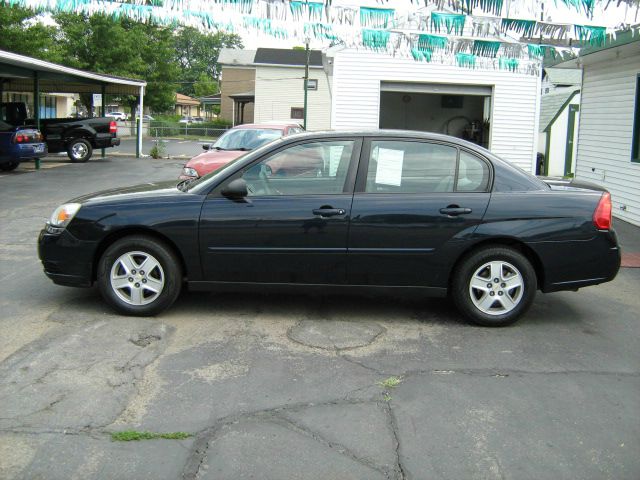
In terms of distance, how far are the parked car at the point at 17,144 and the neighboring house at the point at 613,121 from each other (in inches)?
538

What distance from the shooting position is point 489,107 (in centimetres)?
1962

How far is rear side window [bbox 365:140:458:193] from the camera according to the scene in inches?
232

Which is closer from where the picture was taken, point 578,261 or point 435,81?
point 578,261

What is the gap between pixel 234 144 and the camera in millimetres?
13289

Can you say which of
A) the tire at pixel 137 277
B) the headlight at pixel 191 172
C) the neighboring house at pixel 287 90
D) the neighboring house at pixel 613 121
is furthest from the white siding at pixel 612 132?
the neighboring house at pixel 287 90

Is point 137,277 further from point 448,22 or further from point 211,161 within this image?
point 211,161

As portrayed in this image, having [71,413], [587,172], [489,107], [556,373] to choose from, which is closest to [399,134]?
[556,373]

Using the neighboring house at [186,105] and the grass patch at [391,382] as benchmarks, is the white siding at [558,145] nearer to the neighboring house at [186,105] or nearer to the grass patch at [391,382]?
the grass patch at [391,382]

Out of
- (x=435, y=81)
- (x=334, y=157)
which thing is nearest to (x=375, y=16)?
(x=334, y=157)

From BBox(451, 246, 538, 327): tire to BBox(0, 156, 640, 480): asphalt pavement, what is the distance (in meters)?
0.16

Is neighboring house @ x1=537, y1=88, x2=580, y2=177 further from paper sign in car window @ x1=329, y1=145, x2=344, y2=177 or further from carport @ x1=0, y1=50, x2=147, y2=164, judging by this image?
paper sign in car window @ x1=329, y1=145, x2=344, y2=177

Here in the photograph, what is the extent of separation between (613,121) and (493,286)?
8613 mm

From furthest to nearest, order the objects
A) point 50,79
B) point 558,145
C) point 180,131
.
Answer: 1. point 180,131
2. point 50,79
3. point 558,145

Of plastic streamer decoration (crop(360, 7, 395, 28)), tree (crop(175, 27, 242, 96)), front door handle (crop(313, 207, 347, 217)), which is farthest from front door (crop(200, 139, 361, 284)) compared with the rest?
tree (crop(175, 27, 242, 96))
